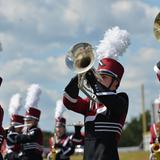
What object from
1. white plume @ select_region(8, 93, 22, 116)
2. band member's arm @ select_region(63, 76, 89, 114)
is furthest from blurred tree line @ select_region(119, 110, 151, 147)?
band member's arm @ select_region(63, 76, 89, 114)

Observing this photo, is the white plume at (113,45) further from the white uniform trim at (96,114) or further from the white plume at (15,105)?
the white plume at (15,105)

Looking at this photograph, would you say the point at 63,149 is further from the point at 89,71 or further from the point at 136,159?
the point at 136,159

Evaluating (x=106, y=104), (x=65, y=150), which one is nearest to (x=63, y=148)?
(x=65, y=150)

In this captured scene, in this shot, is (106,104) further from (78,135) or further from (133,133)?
(133,133)

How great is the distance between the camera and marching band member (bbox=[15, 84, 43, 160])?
1405 cm

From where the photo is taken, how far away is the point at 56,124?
50.1ft

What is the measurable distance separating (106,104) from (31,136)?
6.05 meters

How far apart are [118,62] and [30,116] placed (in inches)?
247

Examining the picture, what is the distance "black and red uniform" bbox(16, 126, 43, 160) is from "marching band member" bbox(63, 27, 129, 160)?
559cm

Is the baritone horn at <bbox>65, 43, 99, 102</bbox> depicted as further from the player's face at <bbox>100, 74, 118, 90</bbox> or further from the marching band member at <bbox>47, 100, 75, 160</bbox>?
the marching band member at <bbox>47, 100, 75, 160</bbox>

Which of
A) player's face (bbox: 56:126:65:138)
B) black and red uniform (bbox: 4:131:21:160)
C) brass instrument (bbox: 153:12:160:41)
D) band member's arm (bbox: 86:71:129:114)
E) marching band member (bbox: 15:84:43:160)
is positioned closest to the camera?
brass instrument (bbox: 153:12:160:41)

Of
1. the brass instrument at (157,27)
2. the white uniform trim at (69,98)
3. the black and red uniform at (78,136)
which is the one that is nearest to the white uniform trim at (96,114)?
the white uniform trim at (69,98)

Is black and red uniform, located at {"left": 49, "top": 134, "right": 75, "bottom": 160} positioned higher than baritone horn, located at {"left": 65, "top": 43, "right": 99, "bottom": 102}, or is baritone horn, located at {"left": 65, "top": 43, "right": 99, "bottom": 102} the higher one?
black and red uniform, located at {"left": 49, "top": 134, "right": 75, "bottom": 160}

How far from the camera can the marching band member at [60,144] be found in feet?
47.7
